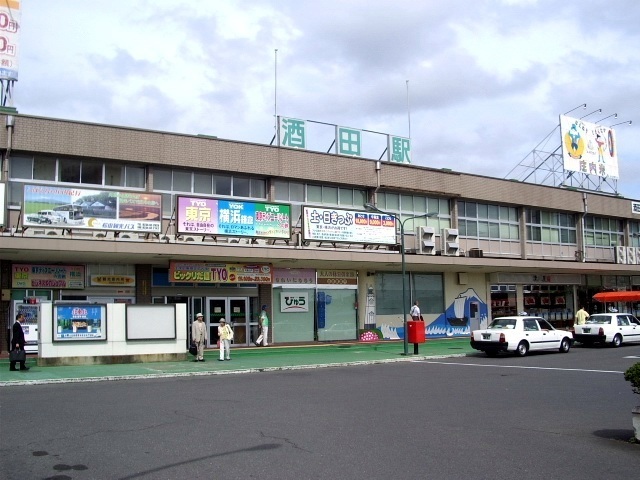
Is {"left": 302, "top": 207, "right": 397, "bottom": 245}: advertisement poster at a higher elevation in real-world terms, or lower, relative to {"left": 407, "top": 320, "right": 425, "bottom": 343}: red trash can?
higher

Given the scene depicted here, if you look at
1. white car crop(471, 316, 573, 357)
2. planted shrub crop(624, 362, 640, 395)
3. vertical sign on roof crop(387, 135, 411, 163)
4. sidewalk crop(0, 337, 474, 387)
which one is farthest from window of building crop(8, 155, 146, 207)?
planted shrub crop(624, 362, 640, 395)

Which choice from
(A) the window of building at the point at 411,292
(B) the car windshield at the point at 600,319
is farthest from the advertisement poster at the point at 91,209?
(B) the car windshield at the point at 600,319

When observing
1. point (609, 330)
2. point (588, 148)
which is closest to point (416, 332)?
point (609, 330)

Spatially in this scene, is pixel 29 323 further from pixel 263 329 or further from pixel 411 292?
pixel 411 292

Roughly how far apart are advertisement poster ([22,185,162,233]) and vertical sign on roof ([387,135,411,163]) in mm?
13130

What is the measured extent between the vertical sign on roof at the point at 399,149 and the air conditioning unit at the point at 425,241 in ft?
12.3

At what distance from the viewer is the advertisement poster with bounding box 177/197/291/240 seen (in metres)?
25.0

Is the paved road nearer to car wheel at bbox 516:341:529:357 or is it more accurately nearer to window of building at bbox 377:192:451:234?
car wheel at bbox 516:341:529:357

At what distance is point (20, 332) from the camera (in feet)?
61.1

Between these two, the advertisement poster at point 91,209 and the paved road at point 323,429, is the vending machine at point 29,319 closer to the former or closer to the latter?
the advertisement poster at point 91,209

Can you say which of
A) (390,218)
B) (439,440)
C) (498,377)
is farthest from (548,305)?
(439,440)

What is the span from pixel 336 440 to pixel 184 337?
47.0ft

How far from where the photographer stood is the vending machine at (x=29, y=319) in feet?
76.4

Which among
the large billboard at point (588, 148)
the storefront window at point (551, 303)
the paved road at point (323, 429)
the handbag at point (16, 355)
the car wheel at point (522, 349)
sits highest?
the large billboard at point (588, 148)
